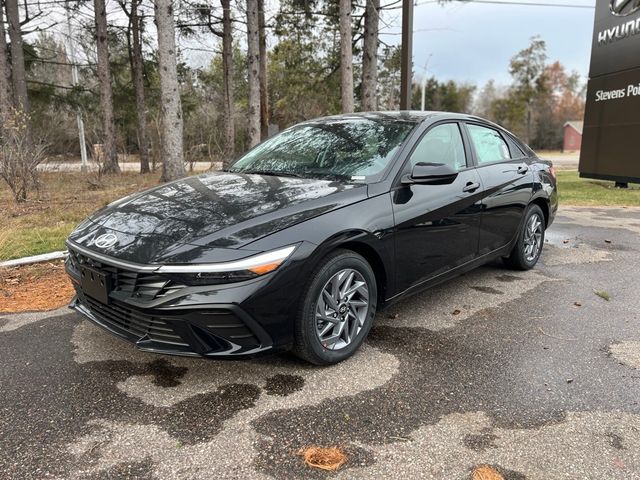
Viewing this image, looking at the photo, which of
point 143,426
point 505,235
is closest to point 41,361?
point 143,426

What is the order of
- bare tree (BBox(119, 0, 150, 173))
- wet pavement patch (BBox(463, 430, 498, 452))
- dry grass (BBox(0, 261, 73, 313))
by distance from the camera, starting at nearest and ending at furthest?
wet pavement patch (BBox(463, 430, 498, 452)) < dry grass (BBox(0, 261, 73, 313)) < bare tree (BBox(119, 0, 150, 173))

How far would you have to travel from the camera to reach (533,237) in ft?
17.1

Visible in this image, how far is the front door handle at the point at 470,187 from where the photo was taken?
3986mm

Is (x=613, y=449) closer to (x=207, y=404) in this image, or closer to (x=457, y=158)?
(x=207, y=404)

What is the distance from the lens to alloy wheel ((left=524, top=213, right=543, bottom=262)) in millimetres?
5090

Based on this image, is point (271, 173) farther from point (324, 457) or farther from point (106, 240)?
point (324, 457)

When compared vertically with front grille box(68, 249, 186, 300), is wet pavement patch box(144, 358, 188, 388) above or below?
below

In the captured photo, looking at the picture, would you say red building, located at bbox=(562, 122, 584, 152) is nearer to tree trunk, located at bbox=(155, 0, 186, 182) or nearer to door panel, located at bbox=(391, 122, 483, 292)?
tree trunk, located at bbox=(155, 0, 186, 182)

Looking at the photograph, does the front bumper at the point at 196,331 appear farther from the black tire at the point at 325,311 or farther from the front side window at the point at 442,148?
the front side window at the point at 442,148

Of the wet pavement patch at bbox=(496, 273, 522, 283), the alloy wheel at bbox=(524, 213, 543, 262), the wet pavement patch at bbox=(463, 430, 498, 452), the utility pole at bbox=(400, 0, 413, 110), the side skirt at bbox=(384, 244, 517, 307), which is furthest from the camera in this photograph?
the utility pole at bbox=(400, 0, 413, 110)

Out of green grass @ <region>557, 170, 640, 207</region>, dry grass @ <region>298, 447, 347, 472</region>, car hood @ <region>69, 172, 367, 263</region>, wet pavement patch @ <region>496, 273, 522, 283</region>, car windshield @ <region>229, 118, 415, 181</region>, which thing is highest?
car windshield @ <region>229, 118, 415, 181</region>

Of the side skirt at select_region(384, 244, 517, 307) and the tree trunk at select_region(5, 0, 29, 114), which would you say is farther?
the tree trunk at select_region(5, 0, 29, 114)

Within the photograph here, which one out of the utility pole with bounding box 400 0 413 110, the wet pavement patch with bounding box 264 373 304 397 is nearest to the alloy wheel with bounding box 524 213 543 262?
the wet pavement patch with bounding box 264 373 304 397

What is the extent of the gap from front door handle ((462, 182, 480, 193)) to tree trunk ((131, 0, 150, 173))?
18.1 metres
